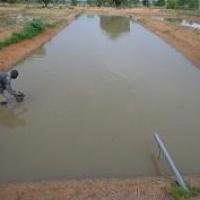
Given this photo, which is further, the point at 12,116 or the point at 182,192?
the point at 12,116

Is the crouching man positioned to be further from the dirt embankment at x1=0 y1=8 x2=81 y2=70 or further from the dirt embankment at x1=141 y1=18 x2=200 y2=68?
the dirt embankment at x1=141 y1=18 x2=200 y2=68

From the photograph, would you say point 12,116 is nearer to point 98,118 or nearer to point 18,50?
point 98,118

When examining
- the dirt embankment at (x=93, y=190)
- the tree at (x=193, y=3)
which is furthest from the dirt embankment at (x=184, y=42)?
the tree at (x=193, y=3)

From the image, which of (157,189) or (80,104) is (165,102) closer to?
(80,104)

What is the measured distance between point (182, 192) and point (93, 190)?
159 centimetres

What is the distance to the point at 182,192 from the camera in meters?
6.68

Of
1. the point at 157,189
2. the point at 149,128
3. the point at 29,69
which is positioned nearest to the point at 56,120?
the point at 149,128

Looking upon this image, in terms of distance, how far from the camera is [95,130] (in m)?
9.72

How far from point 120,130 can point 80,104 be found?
2.27m

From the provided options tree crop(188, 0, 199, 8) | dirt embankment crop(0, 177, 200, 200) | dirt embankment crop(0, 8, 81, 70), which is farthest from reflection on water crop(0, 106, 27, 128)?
tree crop(188, 0, 199, 8)

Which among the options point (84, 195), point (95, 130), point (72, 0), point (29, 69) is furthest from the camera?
point (72, 0)

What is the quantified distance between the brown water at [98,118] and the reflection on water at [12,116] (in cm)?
3

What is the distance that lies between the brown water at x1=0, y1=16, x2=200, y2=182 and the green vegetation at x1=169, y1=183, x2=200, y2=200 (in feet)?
3.37

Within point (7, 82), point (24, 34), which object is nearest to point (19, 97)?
point (7, 82)
